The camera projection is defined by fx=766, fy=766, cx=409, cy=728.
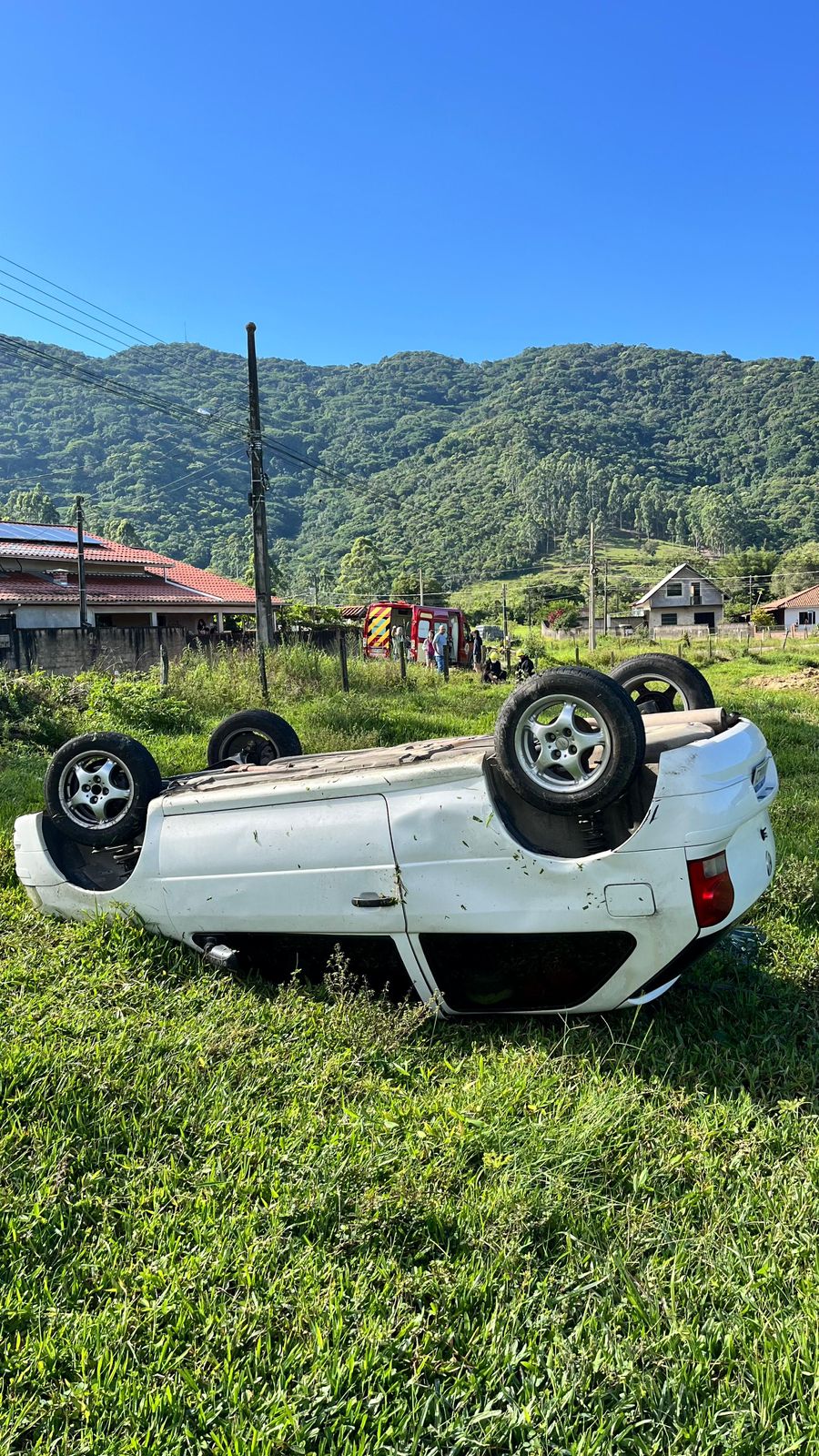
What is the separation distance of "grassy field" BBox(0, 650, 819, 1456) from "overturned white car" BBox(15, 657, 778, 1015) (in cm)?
25

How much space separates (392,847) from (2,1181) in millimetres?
1536

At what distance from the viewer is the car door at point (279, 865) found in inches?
113

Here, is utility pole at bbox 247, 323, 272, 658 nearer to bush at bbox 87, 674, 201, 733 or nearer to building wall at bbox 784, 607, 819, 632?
bush at bbox 87, 674, 201, 733

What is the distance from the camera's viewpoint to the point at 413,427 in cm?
19962

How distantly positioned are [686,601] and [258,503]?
5529 cm

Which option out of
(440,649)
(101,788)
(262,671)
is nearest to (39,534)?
(440,649)

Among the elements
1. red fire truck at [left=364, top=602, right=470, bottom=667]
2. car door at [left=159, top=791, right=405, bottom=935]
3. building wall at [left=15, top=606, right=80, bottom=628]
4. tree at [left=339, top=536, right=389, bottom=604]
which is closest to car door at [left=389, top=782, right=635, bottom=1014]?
car door at [left=159, top=791, right=405, bottom=935]

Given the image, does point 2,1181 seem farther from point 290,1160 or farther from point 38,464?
point 38,464

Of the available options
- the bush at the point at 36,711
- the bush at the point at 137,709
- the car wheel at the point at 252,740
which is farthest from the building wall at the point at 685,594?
the car wheel at the point at 252,740

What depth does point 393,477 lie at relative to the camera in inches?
6378

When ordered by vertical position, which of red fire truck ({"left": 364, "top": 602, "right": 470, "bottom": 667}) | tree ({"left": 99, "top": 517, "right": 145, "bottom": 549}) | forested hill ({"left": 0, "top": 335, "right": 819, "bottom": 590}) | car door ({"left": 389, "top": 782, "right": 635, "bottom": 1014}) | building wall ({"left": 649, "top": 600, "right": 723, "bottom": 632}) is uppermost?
forested hill ({"left": 0, "top": 335, "right": 819, "bottom": 590})

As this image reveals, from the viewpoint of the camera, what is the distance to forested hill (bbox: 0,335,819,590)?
113312 millimetres

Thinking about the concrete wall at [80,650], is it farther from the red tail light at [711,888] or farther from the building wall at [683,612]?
the building wall at [683,612]

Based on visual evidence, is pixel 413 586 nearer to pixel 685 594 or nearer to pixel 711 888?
Answer: pixel 685 594
